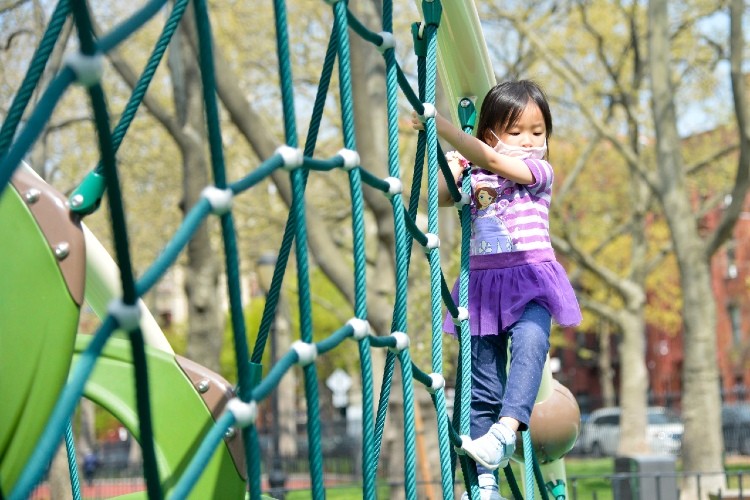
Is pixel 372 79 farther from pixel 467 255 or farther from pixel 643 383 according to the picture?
pixel 643 383

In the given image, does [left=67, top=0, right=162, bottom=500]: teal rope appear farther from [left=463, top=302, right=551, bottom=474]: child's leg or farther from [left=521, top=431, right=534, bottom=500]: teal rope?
[left=521, top=431, right=534, bottom=500]: teal rope

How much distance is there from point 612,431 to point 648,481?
67.6 feet

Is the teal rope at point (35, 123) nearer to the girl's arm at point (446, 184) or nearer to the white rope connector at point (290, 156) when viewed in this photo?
the white rope connector at point (290, 156)

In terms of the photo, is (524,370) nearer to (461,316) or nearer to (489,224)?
(461,316)

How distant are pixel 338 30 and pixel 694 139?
20.3 m

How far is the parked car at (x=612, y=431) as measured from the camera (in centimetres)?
2471

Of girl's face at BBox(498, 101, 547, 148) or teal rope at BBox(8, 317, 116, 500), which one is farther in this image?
girl's face at BBox(498, 101, 547, 148)

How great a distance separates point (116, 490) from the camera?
17.6 m

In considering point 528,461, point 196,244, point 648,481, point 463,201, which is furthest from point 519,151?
point 196,244

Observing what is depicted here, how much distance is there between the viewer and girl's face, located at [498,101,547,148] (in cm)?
275

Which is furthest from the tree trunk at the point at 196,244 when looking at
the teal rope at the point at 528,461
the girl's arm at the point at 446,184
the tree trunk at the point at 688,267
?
the girl's arm at the point at 446,184

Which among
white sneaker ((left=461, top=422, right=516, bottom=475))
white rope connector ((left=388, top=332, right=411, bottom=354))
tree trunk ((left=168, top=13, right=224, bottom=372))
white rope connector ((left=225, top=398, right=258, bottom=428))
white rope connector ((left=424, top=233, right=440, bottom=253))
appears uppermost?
tree trunk ((left=168, top=13, right=224, bottom=372))

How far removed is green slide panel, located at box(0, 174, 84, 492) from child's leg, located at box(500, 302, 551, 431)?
118cm

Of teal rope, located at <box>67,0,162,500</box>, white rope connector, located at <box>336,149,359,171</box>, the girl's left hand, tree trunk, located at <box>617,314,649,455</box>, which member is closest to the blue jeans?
the girl's left hand
